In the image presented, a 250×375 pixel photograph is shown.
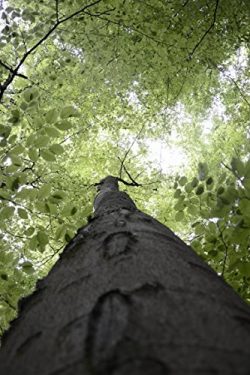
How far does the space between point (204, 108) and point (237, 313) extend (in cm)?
861

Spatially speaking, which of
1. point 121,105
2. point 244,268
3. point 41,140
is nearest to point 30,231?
point 41,140

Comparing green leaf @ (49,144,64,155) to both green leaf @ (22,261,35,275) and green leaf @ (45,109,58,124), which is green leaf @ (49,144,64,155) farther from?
green leaf @ (22,261,35,275)

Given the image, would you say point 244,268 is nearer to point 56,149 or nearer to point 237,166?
point 237,166

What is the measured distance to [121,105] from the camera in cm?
776

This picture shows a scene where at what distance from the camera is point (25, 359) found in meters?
0.72

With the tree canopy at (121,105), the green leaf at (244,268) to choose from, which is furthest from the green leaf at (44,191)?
the green leaf at (244,268)

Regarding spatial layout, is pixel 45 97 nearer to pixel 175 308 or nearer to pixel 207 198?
pixel 207 198

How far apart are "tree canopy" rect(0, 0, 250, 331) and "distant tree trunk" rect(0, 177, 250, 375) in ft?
3.30

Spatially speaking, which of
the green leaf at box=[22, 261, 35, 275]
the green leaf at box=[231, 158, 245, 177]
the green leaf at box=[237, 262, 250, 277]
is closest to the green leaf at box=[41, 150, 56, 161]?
the green leaf at box=[22, 261, 35, 275]

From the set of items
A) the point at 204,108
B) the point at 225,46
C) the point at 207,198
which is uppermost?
the point at 204,108

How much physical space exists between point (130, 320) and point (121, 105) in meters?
7.33

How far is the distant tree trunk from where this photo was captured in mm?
585

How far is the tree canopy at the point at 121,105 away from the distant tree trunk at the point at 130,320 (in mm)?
1007

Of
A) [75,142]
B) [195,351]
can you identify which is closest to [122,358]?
[195,351]
